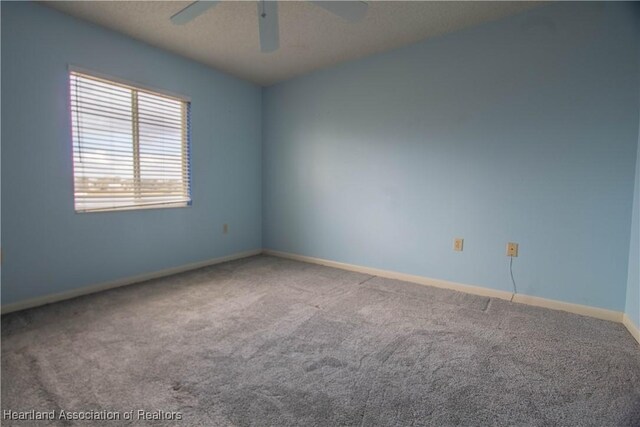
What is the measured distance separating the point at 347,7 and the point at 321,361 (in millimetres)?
2020

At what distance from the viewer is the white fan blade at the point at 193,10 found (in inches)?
71.8

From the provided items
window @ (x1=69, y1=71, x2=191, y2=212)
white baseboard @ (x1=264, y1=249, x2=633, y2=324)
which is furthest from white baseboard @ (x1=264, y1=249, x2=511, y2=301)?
window @ (x1=69, y1=71, x2=191, y2=212)

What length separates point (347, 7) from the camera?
1784 mm

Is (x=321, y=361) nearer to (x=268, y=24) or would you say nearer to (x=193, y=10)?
(x=268, y=24)

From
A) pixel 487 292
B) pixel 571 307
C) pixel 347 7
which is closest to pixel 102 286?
pixel 347 7

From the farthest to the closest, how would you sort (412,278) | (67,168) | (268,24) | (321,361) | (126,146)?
(412,278), (126,146), (67,168), (268,24), (321,361)

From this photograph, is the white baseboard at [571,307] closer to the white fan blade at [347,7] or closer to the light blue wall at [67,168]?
the white fan blade at [347,7]

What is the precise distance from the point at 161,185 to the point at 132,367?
2.05m

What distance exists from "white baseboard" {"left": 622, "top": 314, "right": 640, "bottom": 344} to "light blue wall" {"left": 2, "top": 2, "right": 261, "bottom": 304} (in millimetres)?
3782

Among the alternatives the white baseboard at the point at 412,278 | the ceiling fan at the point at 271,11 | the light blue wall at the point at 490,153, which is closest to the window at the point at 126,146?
the ceiling fan at the point at 271,11

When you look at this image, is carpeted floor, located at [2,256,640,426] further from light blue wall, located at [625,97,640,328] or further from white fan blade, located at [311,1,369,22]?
white fan blade, located at [311,1,369,22]

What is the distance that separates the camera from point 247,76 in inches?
152

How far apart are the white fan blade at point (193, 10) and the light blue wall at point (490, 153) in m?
1.89

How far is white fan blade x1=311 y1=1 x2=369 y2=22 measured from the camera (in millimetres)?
1730
